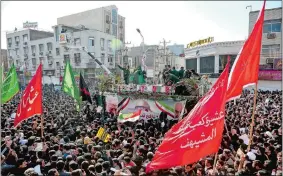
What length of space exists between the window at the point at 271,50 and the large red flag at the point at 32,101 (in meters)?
26.5

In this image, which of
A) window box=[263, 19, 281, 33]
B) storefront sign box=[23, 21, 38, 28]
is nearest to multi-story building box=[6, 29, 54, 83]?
storefront sign box=[23, 21, 38, 28]

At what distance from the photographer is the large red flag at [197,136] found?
4.48m

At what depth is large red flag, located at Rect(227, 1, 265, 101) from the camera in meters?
5.27

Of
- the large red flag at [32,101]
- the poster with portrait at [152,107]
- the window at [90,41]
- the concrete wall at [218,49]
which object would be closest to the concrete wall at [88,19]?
the window at [90,41]

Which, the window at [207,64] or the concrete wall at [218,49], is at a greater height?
the concrete wall at [218,49]

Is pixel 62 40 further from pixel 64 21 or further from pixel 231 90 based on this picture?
pixel 231 90

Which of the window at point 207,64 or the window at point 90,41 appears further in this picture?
the window at point 90,41

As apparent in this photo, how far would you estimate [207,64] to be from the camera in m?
32.7

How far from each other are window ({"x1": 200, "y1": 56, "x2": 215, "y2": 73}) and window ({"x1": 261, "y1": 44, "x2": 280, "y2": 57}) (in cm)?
553

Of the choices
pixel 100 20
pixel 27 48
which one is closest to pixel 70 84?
pixel 100 20

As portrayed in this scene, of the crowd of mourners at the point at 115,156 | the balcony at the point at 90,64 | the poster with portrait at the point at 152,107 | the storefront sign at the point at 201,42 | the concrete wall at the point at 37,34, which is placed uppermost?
the concrete wall at the point at 37,34

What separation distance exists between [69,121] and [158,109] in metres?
3.91

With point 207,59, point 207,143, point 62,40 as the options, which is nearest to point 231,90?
point 207,143

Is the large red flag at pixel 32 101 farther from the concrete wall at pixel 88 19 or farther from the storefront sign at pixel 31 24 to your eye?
the storefront sign at pixel 31 24
